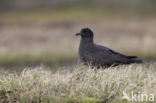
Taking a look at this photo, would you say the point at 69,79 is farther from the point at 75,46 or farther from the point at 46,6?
the point at 46,6

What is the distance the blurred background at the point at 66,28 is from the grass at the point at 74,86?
8.04 feet

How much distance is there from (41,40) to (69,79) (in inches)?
552

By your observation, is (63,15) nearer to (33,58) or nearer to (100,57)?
(33,58)

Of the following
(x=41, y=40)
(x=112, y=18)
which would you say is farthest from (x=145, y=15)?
(x=41, y=40)

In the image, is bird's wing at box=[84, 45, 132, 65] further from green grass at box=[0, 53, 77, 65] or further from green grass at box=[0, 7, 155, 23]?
green grass at box=[0, 7, 155, 23]

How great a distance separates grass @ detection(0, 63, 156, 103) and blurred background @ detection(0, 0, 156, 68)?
2.45 metres

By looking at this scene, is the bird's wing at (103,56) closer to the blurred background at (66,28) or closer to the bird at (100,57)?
the bird at (100,57)

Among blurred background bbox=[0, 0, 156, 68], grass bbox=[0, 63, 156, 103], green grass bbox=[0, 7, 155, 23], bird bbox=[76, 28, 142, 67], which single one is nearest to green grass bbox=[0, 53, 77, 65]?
blurred background bbox=[0, 0, 156, 68]

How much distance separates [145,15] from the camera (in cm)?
3177

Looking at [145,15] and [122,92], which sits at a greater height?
[145,15]

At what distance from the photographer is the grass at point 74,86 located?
25.7 ft

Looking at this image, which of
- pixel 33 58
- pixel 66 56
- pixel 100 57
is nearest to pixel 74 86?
pixel 100 57

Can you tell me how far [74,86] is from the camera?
8297 millimetres

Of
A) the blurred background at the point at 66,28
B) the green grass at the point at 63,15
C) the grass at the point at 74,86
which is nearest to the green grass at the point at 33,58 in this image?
the blurred background at the point at 66,28
